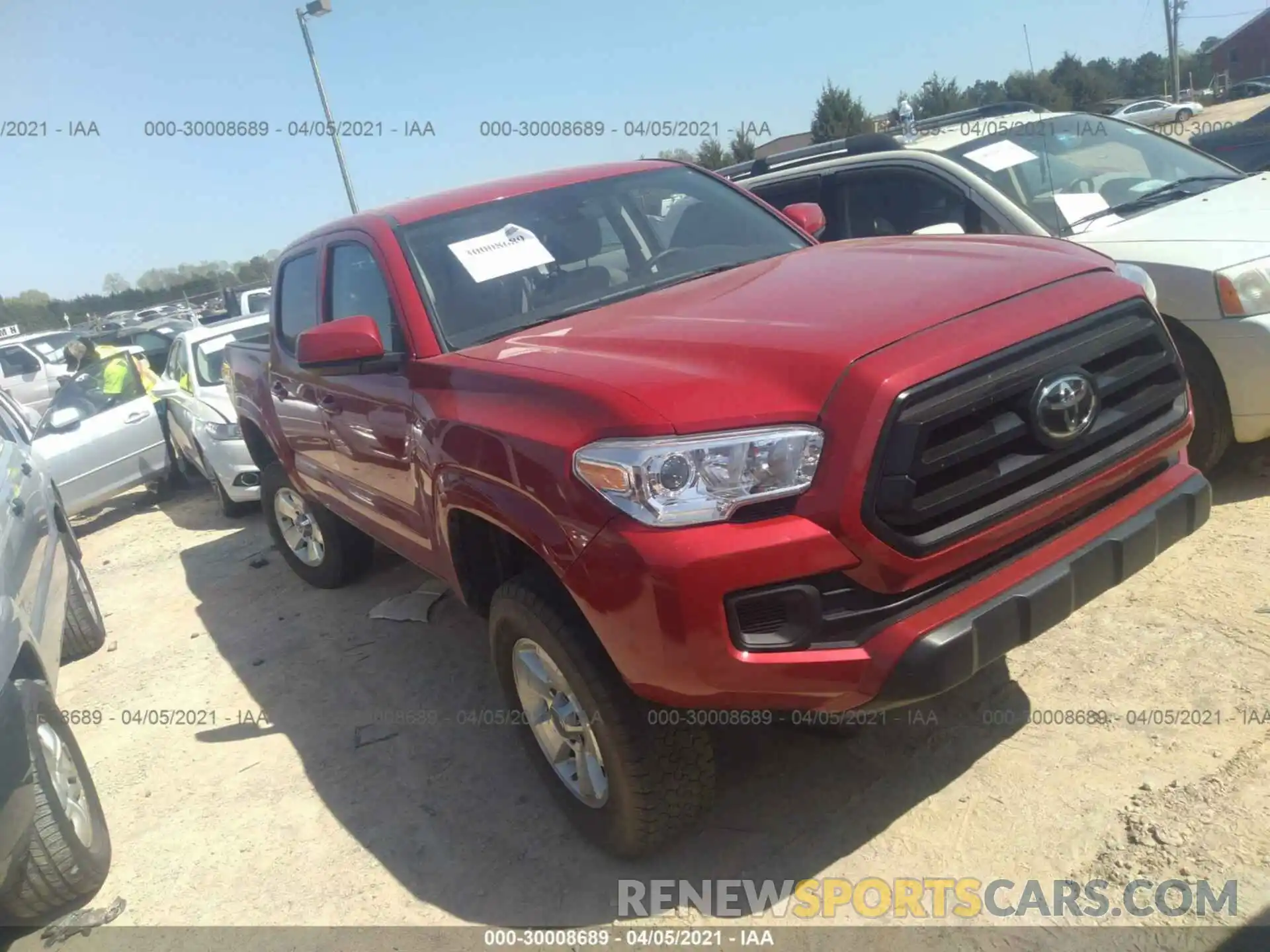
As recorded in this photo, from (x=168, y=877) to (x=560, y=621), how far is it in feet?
6.08

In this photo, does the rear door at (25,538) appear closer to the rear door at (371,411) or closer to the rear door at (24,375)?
the rear door at (371,411)

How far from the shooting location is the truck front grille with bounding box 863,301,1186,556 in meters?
2.23

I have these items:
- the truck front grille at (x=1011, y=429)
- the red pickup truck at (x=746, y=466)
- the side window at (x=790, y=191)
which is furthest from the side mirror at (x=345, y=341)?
the side window at (x=790, y=191)

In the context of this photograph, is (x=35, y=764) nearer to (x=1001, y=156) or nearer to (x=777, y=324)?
(x=777, y=324)

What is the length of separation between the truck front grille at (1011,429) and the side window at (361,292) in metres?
1.88

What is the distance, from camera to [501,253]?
3.53 metres

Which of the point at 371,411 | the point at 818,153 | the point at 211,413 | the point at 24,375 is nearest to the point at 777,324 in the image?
the point at 371,411

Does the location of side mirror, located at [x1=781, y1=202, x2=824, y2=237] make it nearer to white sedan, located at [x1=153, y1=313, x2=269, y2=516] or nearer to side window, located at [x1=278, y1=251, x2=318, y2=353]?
side window, located at [x1=278, y1=251, x2=318, y2=353]

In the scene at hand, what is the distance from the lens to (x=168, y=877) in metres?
3.34

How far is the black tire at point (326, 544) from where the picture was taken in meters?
5.40

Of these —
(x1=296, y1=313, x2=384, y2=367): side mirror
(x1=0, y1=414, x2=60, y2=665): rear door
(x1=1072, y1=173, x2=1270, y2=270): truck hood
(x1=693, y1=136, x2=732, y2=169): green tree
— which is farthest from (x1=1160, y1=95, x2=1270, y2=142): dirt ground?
(x1=0, y1=414, x2=60, y2=665): rear door

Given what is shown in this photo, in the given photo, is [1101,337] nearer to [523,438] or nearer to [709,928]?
[523,438]

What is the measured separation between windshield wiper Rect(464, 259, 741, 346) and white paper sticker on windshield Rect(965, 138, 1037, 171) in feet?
7.08

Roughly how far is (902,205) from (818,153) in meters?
1.02
